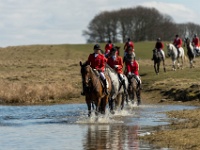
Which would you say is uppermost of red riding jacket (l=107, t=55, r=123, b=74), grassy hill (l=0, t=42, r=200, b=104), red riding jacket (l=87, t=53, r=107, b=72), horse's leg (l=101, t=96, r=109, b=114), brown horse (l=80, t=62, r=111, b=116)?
red riding jacket (l=87, t=53, r=107, b=72)

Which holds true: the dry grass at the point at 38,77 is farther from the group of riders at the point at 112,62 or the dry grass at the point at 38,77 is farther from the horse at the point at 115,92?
the horse at the point at 115,92

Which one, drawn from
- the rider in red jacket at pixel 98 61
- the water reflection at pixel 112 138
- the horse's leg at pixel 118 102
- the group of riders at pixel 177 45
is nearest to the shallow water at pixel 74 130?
the water reflection at pixel 112 138

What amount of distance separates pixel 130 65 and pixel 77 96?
31.4 feet

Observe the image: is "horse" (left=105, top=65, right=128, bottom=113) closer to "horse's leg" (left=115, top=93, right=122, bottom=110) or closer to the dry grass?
"horse's leg" (left=115, top=93, right=122, bottom=110)

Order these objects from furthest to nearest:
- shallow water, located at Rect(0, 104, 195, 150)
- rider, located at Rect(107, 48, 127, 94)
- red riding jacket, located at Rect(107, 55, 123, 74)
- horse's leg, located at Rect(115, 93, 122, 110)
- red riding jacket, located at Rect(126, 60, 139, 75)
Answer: red riding jacket, located at Rect(126, 60, 139, 75) → horse's leg, located at Rect(115, 93, 122, 110) → red riding jacket, located at Rect(107, 55, 123, 74) → rider, located at Rect(107, 48, 127, 94) → shallow water, located at Rect(0, 104, 195, 150)

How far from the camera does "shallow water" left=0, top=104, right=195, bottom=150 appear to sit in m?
14.9

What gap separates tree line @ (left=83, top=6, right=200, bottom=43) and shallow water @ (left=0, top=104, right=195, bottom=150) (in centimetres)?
9983

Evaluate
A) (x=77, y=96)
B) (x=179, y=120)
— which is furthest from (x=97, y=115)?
(x=77, y=96)

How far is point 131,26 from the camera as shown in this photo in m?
127

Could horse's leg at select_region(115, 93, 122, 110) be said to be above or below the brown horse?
below

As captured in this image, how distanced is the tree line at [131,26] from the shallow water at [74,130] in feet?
328

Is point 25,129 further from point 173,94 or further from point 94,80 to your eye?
point 173,94

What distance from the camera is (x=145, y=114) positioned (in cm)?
2478

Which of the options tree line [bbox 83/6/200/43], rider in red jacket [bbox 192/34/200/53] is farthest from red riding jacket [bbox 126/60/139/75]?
tree line [bbox 83/6/200/43]
